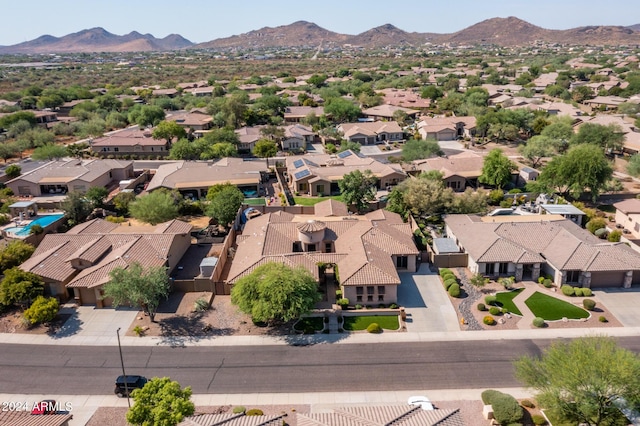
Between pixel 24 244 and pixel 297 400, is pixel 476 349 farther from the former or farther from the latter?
pixel 24 244

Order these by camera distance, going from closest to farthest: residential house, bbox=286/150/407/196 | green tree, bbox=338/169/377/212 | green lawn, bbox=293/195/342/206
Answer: green tree, bbox=338/169/377/212
green lawn, bbox=293/195/342/206
residential house, bbox=286/150/407/196

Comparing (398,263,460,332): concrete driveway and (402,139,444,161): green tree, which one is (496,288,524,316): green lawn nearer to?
(398,263,460,332): concrete driveway

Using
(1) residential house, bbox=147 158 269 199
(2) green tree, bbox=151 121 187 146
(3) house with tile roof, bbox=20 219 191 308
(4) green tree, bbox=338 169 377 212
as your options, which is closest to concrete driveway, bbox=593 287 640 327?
(4) green tree, bbox=338 169 377 212

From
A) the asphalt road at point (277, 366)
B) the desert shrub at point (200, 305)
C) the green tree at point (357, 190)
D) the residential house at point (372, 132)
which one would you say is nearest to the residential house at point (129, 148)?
the residential house at point (372, 132)

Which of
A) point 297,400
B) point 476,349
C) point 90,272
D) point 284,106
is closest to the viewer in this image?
point 297,400

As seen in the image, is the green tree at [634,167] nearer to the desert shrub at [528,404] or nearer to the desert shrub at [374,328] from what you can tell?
the desert shrub at [528,404]

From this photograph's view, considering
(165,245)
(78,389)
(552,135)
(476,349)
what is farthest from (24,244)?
(552,135)
